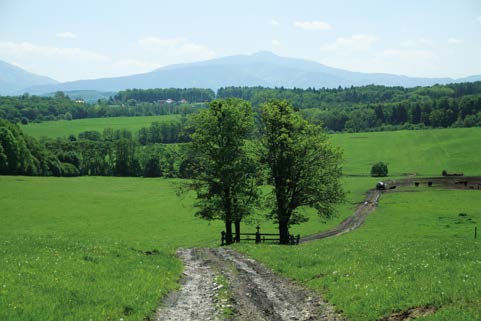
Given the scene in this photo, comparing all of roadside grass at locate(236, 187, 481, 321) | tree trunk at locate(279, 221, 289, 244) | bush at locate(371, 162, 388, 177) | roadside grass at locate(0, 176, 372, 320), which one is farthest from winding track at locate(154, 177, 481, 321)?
bush at locate(371, 162, 388, 177)

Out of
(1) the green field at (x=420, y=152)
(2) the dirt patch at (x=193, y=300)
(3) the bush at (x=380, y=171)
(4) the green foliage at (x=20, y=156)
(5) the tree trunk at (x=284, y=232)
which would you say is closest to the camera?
(2) the dirt patch at (x=193, y=300)

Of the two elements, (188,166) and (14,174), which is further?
(14,174)

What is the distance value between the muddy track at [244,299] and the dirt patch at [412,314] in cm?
215

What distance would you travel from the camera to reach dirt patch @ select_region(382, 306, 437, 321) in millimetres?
14852

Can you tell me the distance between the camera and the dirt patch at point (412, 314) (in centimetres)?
1485

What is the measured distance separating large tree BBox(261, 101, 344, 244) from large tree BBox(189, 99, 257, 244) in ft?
7.44

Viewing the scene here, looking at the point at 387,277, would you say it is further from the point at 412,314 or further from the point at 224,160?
the point at 224,160

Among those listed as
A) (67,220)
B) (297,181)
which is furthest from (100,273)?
(67,220)

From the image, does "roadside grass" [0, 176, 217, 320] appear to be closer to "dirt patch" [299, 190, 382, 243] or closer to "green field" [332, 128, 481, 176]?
"dirt patch" [299, 190, 382, 243]

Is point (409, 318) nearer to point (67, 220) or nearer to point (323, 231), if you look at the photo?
point (323, 231)

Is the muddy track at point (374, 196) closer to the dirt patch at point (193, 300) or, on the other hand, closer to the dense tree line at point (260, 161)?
the dense tree line at point (260, 161)

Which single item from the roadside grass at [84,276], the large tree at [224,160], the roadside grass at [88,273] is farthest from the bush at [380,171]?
the large tree at [224,160]

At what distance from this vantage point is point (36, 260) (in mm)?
22234

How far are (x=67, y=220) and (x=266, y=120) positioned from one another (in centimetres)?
4951
